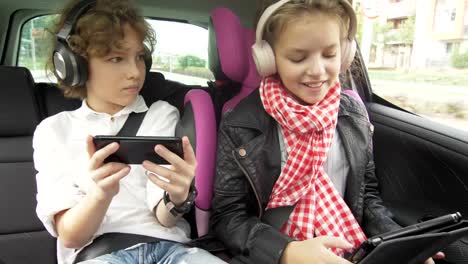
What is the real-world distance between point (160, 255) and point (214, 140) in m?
0.38

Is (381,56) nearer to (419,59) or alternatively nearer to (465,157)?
(419,59)

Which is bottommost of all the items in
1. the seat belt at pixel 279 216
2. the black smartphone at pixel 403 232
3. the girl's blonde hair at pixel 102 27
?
the seat belt at pixel 279 216

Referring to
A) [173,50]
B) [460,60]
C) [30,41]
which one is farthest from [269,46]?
[30,41]

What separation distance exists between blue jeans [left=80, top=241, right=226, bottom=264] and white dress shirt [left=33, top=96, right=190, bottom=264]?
0.05m

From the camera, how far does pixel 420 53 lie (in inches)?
58.9

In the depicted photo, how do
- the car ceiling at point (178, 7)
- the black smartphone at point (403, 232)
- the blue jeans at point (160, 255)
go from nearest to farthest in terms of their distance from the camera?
the black smartphone at point (403, 232)
the blue jeans at point (160, 255)
the car ceiling at point (178, 7)

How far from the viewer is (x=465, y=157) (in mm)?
1212

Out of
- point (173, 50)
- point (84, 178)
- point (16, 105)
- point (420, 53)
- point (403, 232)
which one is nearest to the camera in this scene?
point (403, 232)

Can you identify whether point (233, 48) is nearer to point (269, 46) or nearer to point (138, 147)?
point (269, 46)

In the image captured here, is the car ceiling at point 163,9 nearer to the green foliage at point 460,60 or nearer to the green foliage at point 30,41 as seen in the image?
Result: the green foliage at point 30,41

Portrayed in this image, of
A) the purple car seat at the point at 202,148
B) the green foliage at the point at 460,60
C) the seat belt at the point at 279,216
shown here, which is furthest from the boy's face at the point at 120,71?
the green foliage at the point at 460,60

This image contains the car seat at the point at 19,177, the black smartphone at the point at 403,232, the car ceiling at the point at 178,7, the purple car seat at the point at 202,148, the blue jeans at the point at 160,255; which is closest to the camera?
the black smartphone at the point at 403,232

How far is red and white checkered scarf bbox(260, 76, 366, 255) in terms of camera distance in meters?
1.15

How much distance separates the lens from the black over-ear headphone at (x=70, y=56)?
1.17 m
